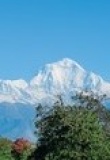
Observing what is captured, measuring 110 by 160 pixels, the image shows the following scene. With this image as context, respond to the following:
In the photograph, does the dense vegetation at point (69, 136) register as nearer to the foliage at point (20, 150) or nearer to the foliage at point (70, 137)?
the foliage at point (70, 137)

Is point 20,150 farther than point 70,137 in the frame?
Yes

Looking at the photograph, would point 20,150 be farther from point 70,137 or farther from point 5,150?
point 70,137

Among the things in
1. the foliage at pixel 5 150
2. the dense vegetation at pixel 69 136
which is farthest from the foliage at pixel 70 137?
the foliage at pixel 5 150

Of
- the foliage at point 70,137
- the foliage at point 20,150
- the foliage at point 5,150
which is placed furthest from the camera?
the foliage at point 20,150

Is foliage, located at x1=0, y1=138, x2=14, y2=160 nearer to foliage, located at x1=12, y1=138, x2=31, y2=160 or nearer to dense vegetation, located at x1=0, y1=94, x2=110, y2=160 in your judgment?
foliage, located at x1=12, y1=138, x2=31, y2=160

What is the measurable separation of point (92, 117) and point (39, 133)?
16.9 feet

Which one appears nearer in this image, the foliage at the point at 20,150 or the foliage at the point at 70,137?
the foliage at the point at 70,137

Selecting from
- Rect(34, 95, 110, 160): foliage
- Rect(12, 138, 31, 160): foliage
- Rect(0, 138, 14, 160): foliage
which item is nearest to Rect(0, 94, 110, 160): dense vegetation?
Rect(34, 95, 110, 160): foliage

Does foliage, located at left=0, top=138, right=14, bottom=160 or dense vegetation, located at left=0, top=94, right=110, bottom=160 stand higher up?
foliage, located at left=0, top=138, right=14, bottom=160

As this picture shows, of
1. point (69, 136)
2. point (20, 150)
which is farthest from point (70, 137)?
point (20, 150)

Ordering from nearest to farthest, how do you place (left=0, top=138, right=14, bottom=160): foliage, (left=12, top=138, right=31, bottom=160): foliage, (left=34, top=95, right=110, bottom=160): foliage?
(left=34, top=95, right=110, bottom=160): foliage
(left=0, top=138, right=14, bottom=160): foliage
(left=12, top=138, right=31, bottom=160): foliage

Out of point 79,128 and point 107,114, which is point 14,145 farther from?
point 79,128

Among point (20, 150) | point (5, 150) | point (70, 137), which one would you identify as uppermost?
point (5, 150)

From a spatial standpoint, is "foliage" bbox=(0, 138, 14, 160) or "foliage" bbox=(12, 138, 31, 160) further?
"foliage" bbox=(12, 138, 31, 160)
